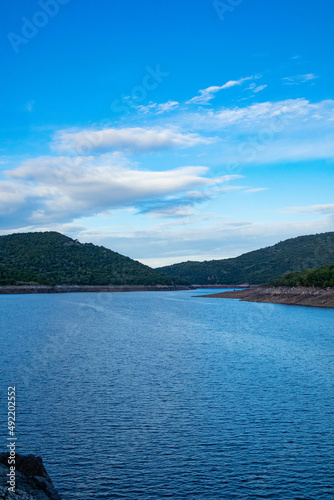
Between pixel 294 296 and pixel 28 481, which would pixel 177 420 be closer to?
pixel 28 481

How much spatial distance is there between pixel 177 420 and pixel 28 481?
10.3m

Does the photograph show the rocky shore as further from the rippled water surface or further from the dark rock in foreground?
the dark rock in foreground

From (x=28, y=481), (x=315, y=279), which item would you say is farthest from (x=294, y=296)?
(x=28, y=481)

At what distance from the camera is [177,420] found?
23312 mm

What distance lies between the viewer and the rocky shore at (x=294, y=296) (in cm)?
11744

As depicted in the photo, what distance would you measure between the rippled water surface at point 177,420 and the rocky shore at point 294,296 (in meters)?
74.5

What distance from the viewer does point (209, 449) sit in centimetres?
1952

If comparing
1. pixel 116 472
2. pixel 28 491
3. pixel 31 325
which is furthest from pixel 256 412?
pixel 31 325

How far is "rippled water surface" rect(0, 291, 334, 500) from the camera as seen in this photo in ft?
54.2

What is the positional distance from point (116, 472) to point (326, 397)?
16.0m

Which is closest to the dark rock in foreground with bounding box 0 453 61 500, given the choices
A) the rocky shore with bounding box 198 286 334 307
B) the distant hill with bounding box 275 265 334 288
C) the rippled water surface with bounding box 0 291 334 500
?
the rippled water surface with bounding box 0 291 334 500

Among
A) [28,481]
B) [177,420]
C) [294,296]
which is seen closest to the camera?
[28,481]

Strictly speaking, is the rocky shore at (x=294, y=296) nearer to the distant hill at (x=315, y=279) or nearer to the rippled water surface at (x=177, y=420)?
the distant hill at (x=315, y=279)

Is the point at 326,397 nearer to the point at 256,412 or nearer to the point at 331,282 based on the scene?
the point at 256,412
